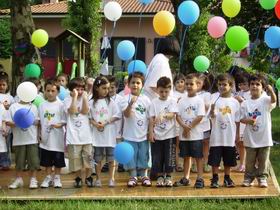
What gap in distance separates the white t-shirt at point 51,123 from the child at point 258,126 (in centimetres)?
228

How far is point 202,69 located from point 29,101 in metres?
2.78

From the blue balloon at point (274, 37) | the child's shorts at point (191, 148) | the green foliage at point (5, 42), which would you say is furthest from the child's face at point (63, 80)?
the green foliage at point (5, 42)

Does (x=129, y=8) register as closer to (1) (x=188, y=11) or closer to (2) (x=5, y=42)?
(2) (x=5, y=42)

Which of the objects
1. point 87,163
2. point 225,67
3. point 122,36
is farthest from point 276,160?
point 122,36

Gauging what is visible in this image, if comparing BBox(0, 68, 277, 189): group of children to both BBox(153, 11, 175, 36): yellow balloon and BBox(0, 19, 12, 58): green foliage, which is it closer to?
BBox(153, 11, 175, 36): yellow balloon

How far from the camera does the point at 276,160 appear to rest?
9055 mm

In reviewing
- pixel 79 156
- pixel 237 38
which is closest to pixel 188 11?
pixel 237 38

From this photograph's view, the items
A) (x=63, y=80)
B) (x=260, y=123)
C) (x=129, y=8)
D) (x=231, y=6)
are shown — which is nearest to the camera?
(x=260, y=123)

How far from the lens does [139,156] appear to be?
673 centimetres

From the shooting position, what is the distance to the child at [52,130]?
21.5 feet

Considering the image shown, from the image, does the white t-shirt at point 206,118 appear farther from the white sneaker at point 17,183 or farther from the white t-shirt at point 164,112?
the white sneaker at point 17,183

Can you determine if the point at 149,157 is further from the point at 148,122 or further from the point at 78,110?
the point at 78,110

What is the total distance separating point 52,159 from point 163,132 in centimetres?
145

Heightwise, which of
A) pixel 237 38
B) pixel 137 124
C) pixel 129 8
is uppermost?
pixel 129 8
